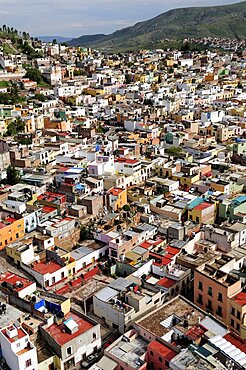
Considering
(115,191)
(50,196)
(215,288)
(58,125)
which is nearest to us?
(215,288)

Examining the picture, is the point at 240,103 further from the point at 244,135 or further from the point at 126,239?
the point at 126,239

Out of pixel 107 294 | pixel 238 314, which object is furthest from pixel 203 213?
pixel 238 314

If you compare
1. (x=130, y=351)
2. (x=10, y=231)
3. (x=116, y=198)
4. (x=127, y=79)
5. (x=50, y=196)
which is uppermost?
(x=127, y=79)

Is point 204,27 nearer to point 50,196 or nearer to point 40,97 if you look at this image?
point 40,97

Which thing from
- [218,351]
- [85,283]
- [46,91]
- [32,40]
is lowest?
[85,283]

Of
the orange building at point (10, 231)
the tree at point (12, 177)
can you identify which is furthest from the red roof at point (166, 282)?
the tree at point (12, 177)

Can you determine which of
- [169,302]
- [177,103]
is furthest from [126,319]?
[177,103]
